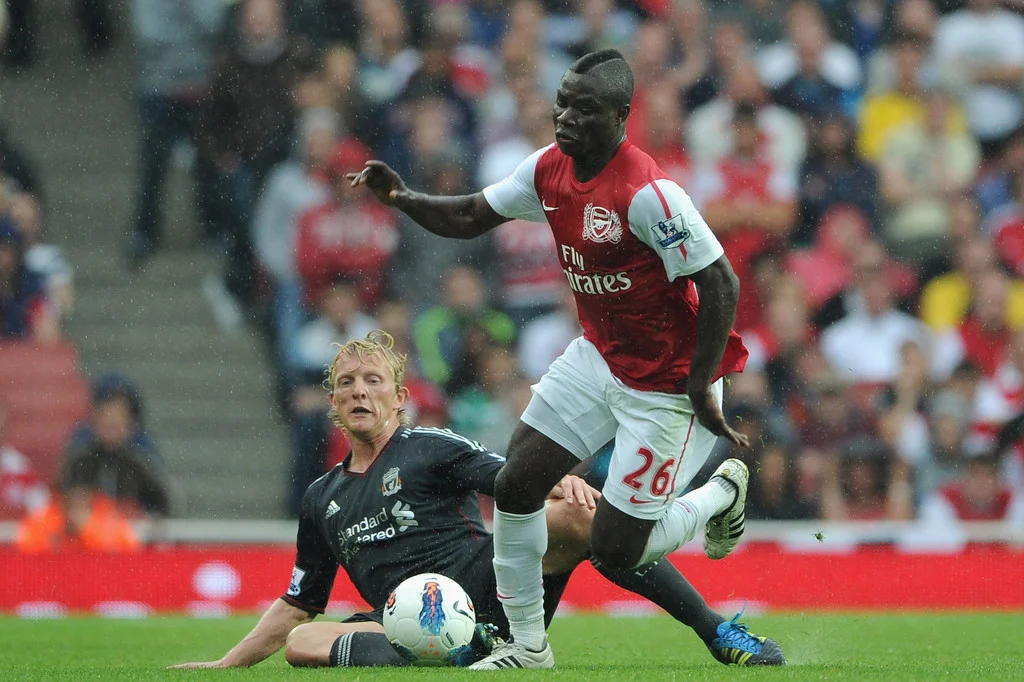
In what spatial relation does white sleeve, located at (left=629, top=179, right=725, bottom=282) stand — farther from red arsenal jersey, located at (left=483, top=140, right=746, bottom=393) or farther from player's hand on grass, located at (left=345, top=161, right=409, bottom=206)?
player's hand on grass, located at (left=345, top=161, right=409, bottom=206)

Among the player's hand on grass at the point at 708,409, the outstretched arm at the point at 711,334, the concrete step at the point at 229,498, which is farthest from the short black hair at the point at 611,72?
the concrete step at the point at 229,498

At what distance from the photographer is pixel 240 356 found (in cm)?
1354

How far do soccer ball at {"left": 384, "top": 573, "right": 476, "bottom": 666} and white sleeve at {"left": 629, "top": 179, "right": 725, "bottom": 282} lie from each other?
1.45m

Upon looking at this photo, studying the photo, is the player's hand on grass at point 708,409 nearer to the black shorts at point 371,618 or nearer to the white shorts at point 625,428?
the white shorts at point 625,428

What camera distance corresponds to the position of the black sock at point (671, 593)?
5980mm

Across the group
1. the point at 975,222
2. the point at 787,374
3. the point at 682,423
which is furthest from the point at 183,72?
the point at 682,423

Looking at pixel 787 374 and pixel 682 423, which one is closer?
pixel 682 423

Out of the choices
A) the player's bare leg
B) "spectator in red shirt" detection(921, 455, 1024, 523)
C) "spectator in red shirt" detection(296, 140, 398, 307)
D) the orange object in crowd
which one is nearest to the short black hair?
the player's bare leg

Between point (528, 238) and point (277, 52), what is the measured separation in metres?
2.96

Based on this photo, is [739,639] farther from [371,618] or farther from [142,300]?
[142,300]

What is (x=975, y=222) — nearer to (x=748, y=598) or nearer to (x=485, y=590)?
(x=748, y=598)

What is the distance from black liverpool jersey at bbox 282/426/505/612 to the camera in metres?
6.03

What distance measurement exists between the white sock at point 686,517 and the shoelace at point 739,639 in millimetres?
386

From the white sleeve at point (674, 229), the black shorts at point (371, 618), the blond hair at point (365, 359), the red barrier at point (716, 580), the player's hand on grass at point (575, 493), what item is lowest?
the red barrier at point (716, 580)
